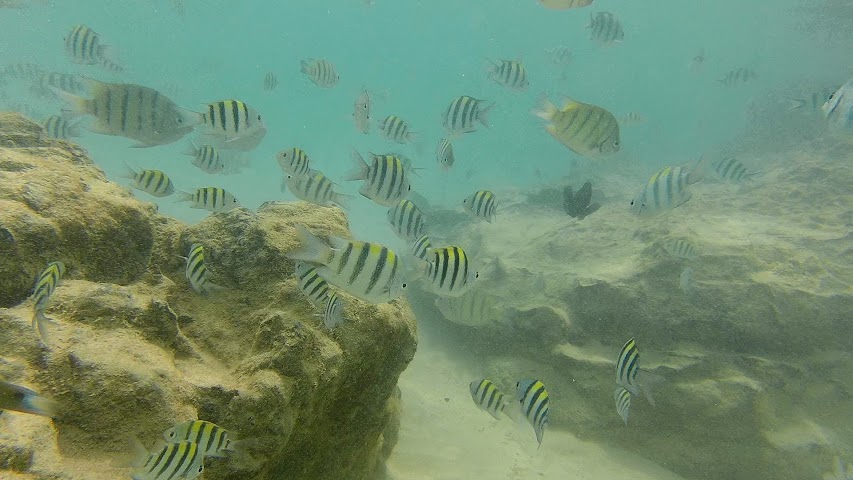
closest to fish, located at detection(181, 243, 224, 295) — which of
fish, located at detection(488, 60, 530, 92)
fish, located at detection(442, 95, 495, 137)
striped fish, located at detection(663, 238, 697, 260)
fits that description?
fish, located at detection(442, 95, 495, 137)

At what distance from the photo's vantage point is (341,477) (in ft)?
10.5

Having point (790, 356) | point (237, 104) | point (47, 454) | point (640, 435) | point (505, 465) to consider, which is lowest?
point (47, 454)

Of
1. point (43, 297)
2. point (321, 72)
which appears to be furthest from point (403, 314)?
point (321, 72)

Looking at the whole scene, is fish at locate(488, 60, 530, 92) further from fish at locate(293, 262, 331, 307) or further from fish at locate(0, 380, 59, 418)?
fish at locate(0, 380, 59, 418)

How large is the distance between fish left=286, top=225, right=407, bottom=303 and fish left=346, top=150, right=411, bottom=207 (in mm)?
1775

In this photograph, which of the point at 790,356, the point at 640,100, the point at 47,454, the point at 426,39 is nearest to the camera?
the point at 47,454

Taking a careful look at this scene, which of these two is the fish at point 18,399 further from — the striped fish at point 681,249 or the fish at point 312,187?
the striped fish at point 681,249

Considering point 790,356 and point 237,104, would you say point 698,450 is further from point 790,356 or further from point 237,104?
point 237,104

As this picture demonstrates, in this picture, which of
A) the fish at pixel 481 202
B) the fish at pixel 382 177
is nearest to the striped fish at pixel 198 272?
the fish at pixel 382 177

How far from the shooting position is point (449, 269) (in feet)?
9.05

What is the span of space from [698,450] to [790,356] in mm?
1690

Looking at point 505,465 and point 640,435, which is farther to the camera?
point 640,435

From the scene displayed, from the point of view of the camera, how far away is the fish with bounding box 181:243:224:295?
9.34 feet

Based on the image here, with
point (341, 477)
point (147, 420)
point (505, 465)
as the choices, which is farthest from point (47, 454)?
point (505, 465)
